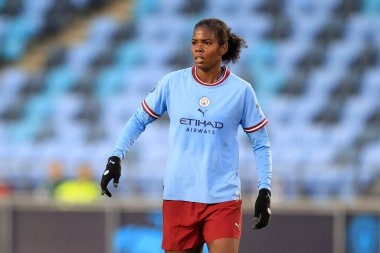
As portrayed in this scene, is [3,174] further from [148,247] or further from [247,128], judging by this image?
[247,128]

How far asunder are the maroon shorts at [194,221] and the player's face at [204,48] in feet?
2.41

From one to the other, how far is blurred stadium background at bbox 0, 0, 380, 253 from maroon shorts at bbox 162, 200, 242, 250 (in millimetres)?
4318

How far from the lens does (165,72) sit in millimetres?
17375

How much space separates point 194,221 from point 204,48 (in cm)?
91

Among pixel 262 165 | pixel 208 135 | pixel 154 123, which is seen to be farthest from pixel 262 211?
pixel 154 123

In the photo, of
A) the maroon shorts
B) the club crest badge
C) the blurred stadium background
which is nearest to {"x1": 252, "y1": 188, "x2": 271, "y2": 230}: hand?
the maroon shorts

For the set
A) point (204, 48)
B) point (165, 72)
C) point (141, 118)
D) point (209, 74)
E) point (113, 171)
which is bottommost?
point (113, 171)

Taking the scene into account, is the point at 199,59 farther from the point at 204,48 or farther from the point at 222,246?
the point at 222,246

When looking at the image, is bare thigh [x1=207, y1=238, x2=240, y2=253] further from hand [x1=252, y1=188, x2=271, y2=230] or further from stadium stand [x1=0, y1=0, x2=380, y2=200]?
stadium stand [x1=0, y1=0, x2=380, y2=200]

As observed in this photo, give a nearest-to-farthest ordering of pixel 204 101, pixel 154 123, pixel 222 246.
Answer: pixel 222 246 → pixel 204 101 → pixel 154 123

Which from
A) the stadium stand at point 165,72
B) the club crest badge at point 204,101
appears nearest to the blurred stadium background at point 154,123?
the stadium stand at point 165,72

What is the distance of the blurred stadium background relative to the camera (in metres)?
10.6

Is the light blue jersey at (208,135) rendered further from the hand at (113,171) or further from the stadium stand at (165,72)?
the stadium stand at (165,72)

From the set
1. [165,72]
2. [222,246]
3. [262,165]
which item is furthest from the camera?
[165,72]
